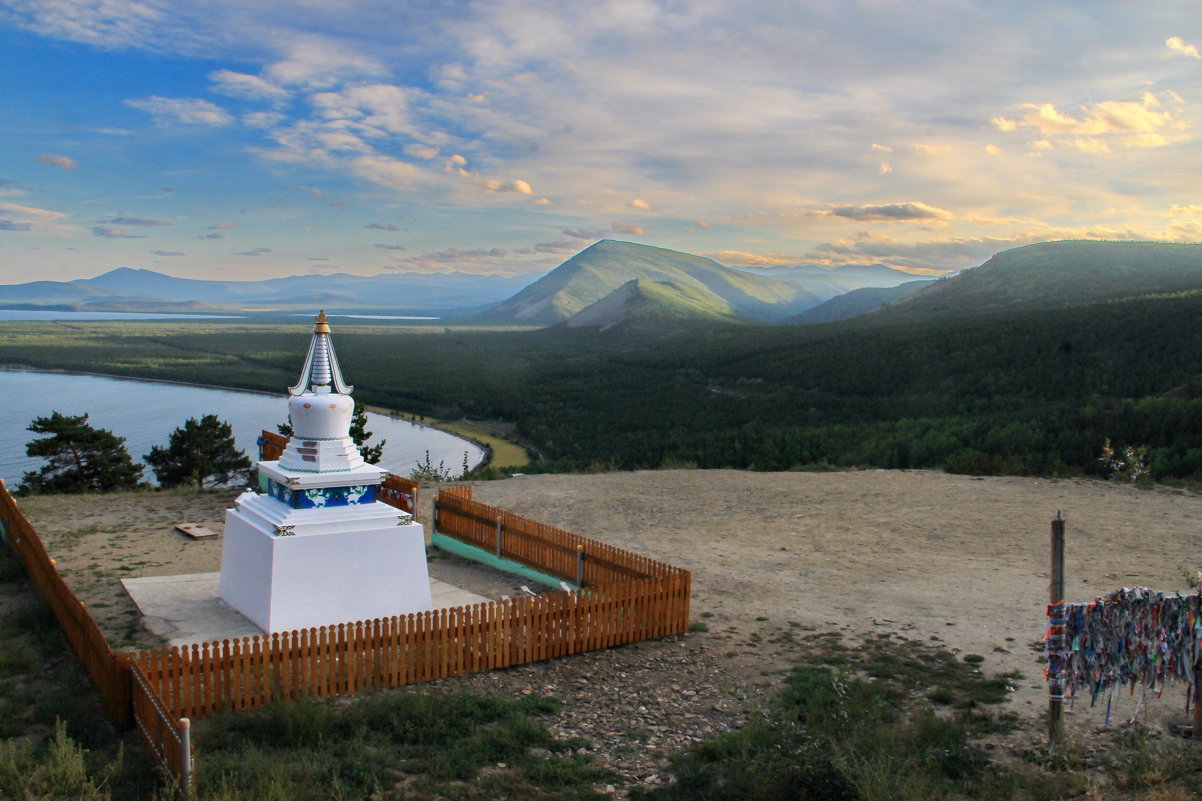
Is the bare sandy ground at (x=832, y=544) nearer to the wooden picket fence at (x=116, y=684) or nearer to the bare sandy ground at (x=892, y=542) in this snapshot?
the bare sandy ground at (x=892, y=542)

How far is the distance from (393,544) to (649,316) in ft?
542

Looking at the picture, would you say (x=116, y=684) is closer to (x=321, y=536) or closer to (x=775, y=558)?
(x=321, y=536)

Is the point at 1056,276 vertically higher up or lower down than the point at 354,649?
higher up

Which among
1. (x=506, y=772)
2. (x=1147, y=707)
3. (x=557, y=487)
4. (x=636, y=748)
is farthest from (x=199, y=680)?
(x=557, y=487)

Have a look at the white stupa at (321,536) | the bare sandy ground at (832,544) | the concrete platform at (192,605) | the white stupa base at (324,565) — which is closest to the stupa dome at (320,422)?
the white stupa at (321,536)

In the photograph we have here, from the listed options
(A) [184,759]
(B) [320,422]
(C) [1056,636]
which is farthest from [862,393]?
(A) [184,759]

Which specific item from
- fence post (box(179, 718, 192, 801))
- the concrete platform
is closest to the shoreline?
the concrete platform

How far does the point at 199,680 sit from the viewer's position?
7.22 meters

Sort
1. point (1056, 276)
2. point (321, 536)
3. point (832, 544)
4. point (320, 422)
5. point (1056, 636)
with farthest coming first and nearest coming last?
point (1056, 276), point (832, 544), point (320, 422), point (321, 536), point (1056, 636)

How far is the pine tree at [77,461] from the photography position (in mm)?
22828

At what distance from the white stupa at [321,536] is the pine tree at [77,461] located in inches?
606

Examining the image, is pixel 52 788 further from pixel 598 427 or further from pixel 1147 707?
pixel 598 427

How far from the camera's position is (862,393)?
47219mm

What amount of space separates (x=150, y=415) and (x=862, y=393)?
51.4m
